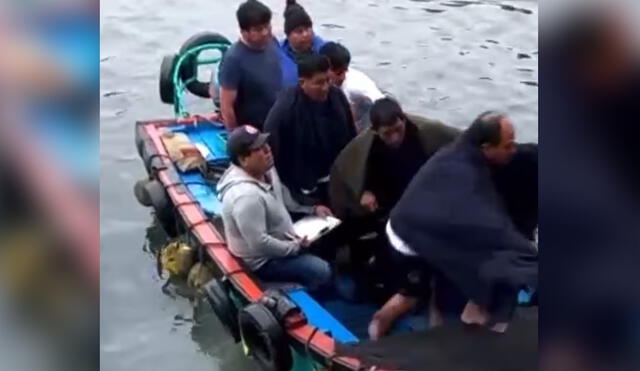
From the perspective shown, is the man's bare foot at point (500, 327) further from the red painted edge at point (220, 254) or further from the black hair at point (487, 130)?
the black hair at point (487, 130)

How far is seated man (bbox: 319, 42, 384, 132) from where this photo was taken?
7.37m

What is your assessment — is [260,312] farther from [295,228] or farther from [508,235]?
[508,235]

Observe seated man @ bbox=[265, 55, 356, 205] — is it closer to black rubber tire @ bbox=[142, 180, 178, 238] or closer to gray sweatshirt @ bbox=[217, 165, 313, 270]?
gray sweatshirt @ bbox=[217, 165, 313, 270]

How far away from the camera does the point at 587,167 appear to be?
2.06 metres

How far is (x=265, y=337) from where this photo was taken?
5.77 meters

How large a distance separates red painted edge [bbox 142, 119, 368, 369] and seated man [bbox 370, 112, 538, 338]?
0.65 meters

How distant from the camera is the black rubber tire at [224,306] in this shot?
20.9 feet

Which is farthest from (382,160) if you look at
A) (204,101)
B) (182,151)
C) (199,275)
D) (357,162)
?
(204,101)

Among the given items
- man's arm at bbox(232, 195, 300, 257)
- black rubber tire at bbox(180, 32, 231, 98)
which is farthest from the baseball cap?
black rubber tire at bbox(180, 32, 231, 98)

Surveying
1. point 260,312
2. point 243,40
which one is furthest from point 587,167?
point 243,40

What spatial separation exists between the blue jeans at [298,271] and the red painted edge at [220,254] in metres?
0.13

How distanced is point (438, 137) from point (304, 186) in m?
1.11

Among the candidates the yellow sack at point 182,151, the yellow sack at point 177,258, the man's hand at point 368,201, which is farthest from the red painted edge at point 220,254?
the man's hand at point 368,201

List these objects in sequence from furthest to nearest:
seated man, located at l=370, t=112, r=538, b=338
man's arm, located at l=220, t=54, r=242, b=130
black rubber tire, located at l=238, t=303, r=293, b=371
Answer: man's arm, located at l=220, t=54, r=242, b=130, black rubber tire, located at l=238, t=303, r=293, b=371, seated man, located at l=370, t=112, r=538, b=338
